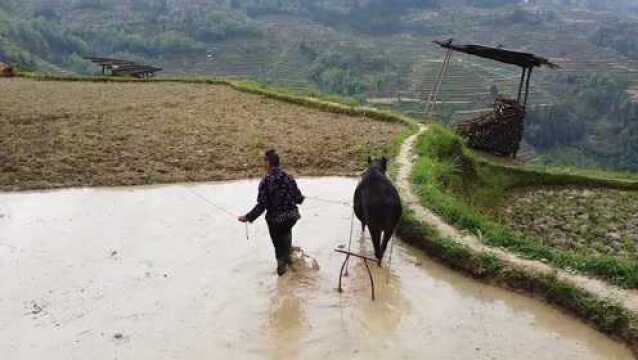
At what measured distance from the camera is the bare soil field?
12.1 meters

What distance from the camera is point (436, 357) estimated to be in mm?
6375

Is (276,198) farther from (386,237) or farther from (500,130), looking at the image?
(500,130)

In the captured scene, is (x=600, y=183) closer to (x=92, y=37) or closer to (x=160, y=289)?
(x=160, y=289)

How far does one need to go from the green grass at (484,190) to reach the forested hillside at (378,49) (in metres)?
33.2

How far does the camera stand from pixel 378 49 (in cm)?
11738

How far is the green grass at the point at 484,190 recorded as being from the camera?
8.00 meters

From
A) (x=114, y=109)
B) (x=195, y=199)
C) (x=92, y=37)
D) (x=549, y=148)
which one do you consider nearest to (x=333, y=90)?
(x=549, y=148)

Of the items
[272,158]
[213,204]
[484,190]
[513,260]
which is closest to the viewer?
[272,158]

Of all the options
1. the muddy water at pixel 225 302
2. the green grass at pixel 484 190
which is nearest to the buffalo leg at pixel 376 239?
the muddy water at pixel 225 302

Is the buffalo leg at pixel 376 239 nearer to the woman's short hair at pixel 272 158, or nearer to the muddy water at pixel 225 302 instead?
the muddy water at pixel 225 302

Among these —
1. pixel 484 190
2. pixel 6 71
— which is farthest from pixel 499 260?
pixel 6 71

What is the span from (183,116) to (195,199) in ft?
23.8

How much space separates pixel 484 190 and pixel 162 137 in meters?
8.52

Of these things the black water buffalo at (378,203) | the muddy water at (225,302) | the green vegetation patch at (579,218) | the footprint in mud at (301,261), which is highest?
the black water buffalo at (378,203)
